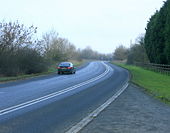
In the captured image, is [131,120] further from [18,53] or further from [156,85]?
[18,53]

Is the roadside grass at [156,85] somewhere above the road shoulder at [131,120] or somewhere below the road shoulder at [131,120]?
below

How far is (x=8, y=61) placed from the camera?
26953 mm

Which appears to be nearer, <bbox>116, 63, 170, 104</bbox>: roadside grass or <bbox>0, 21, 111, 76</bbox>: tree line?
<bbox>116, 63, 170, 104</bbox>: roadside grass

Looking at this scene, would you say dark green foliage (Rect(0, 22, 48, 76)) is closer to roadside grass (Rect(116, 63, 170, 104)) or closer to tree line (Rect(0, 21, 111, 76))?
tree line (Rect(0, 21, 111, 76))

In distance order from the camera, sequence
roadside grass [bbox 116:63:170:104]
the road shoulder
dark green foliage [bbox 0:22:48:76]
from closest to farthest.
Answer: the road shoulder < roadside grass [bbox 116:63:170:104] < dark green foliage [bbox 0:22:48:76]

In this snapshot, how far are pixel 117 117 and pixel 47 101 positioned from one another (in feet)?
14.4

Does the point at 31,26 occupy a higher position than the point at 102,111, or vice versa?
the point at 31,26

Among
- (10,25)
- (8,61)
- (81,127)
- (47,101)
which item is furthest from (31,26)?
(81,127)

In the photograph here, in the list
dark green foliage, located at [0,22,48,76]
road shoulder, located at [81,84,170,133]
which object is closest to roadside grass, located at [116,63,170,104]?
road shoulder, located at [81,84,170,133]

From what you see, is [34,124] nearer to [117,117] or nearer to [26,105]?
[117,117]

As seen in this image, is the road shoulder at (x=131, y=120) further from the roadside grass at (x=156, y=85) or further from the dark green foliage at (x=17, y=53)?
the dark green foliage at (x=17, y=53)

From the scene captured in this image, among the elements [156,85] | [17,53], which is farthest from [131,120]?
[17,53]

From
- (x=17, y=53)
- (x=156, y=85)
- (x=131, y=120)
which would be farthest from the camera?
(x=17, y=53)

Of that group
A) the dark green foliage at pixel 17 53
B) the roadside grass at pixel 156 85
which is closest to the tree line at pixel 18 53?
the dark green foliage at pixel 17 53
